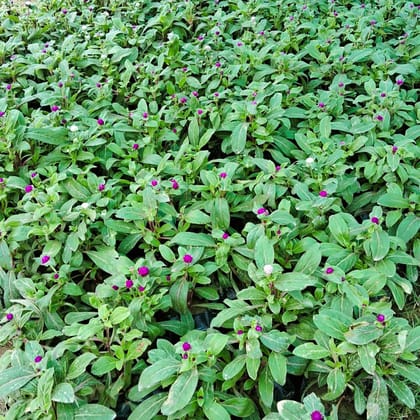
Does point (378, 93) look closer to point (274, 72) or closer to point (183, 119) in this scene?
point (274, 72)

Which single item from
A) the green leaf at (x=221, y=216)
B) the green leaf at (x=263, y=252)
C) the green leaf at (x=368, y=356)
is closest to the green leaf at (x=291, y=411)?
the green leaf at (x=368, y=356)

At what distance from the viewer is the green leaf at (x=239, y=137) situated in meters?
2.75

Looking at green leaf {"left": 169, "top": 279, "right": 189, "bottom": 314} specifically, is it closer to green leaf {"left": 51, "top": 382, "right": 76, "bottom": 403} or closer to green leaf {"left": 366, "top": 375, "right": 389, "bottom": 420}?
green leaf {"left": 51, "top": 382, "right": 76, "bottom": 403}

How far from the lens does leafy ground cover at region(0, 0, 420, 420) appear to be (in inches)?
70.1

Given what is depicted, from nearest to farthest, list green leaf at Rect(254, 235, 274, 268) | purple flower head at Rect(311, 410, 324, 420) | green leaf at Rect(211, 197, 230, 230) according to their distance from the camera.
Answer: purple flower head at Rect(311, 410, 324, 420), green leaf at Rect(254, 235, 274, 268), green leaf at Rect(211, 197, 230, 230)

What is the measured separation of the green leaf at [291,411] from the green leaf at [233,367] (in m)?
0.22

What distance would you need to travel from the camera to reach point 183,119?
Result: 120 inches

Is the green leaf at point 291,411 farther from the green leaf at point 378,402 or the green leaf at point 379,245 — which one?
the green leaf at point 379,245

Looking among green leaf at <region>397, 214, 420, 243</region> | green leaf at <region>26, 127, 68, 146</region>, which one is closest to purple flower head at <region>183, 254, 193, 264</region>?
green leaf at <region>397, 214, 420, 243</region>

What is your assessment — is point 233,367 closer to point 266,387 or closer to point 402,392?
point 266,387

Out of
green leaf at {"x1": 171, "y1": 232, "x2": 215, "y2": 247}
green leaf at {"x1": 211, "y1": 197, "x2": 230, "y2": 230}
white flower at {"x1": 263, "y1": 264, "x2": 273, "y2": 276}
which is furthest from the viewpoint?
green leaf at {"x1": 211, "y1": 197, "x2": 230, "y2": 230}

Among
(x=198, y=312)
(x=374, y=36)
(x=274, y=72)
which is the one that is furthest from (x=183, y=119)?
(x=374, y=36)

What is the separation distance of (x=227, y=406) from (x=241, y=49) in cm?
254

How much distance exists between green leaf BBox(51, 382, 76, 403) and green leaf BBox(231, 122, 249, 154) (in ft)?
5.14
